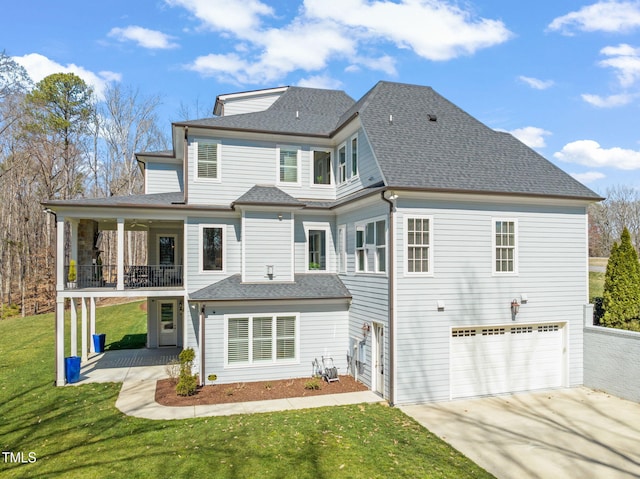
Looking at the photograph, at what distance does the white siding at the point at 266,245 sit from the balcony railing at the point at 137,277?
112 inches

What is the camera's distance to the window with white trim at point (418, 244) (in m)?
11.1

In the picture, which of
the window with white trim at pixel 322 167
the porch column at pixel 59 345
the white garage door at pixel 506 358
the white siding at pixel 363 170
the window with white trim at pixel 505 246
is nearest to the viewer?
the white garage door at pixel 506 358

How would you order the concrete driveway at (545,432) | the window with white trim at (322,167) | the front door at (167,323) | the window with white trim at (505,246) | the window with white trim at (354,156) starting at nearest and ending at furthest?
the concrete driveway at (545,432) < the window with white trim at (505,246) < the window with white trim at (354,156) < the window with white trim at (322,167) < the front door at (167,323)

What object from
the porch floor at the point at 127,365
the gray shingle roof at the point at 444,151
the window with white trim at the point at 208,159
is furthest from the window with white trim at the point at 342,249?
the porch floor at the point at 127,365


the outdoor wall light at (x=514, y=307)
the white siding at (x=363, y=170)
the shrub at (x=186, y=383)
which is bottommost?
the shrub at (x=186, y=383)

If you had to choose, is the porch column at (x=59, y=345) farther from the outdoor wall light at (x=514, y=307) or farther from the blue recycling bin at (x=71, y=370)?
the outdoor wall light at (x=514, y=307)

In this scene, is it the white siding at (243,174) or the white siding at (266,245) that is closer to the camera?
the white siding at (266,245)

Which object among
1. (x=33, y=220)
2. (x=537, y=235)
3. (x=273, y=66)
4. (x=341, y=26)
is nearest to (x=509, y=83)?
(x=341, y=26)

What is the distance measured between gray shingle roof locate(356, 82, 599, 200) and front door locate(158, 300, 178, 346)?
1108cm

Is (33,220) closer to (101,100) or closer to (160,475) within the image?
(101,100)

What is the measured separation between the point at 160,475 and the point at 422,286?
7263 mm

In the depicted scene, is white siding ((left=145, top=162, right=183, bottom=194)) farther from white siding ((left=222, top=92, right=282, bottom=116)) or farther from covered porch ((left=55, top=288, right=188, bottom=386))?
covered porch ((left=55, top=288, right=188, bottom=386))

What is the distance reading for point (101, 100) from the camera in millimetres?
34188

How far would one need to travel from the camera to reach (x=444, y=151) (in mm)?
12820
